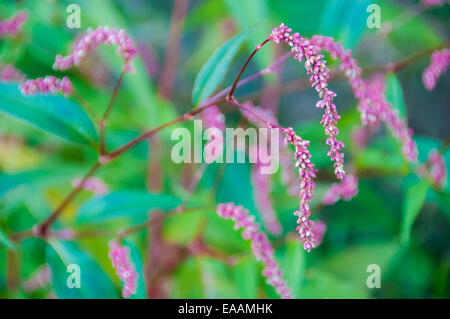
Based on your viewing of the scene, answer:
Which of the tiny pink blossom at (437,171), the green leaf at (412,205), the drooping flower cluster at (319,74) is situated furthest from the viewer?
the tiny pink blossom at (437,171)

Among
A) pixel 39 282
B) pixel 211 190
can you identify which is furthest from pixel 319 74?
pixel 39 282

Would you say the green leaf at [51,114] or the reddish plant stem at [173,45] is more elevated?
the reddish plant stem at [173,45]

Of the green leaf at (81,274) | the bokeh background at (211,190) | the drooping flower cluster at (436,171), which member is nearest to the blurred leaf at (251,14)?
the bokeh background at (211,190)

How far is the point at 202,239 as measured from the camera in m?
0.96

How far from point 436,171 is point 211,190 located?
42cm

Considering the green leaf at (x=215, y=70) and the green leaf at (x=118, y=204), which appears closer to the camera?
the green leaf at (x=215, y=70)

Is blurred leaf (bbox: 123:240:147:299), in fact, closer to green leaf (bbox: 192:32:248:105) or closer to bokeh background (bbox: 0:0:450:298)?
bokeh background (bbox: 0:0:450:298)

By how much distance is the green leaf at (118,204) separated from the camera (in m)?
0.59

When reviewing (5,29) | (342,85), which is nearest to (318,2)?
(342,85)

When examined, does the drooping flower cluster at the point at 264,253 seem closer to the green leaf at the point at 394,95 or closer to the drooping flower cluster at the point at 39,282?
the green leaf at the point at 394,95

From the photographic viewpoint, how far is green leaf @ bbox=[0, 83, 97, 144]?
0.51 m
